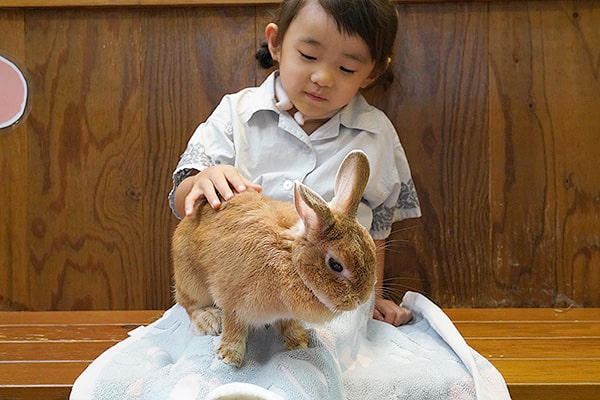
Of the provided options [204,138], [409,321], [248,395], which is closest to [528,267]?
[409,321]

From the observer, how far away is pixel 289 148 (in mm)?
1286

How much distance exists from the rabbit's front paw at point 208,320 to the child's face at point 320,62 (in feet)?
1.36

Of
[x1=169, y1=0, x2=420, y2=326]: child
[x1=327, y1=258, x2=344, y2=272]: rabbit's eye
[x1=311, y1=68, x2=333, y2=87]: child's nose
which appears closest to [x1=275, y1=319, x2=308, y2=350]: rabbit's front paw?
[x1=327, y1=258, x2=344, y2=272]: rabbit's eye

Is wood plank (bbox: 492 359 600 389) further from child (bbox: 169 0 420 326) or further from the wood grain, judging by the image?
the wood grain

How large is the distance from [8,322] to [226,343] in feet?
2.28

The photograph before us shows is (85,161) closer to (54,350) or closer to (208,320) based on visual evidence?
(54,350)

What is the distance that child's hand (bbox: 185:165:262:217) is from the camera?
993 millimetres

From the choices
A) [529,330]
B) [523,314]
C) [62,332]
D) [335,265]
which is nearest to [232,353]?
[335,265]

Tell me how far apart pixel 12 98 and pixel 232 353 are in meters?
0.88

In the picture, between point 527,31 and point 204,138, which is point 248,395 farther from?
point 527,31

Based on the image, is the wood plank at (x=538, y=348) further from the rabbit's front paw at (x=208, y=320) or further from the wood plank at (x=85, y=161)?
the wood plank at (x=85, y=161)

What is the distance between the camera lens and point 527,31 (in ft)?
4.93

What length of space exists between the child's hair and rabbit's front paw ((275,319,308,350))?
0.49 metres

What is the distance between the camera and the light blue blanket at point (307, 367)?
2.99 ft
